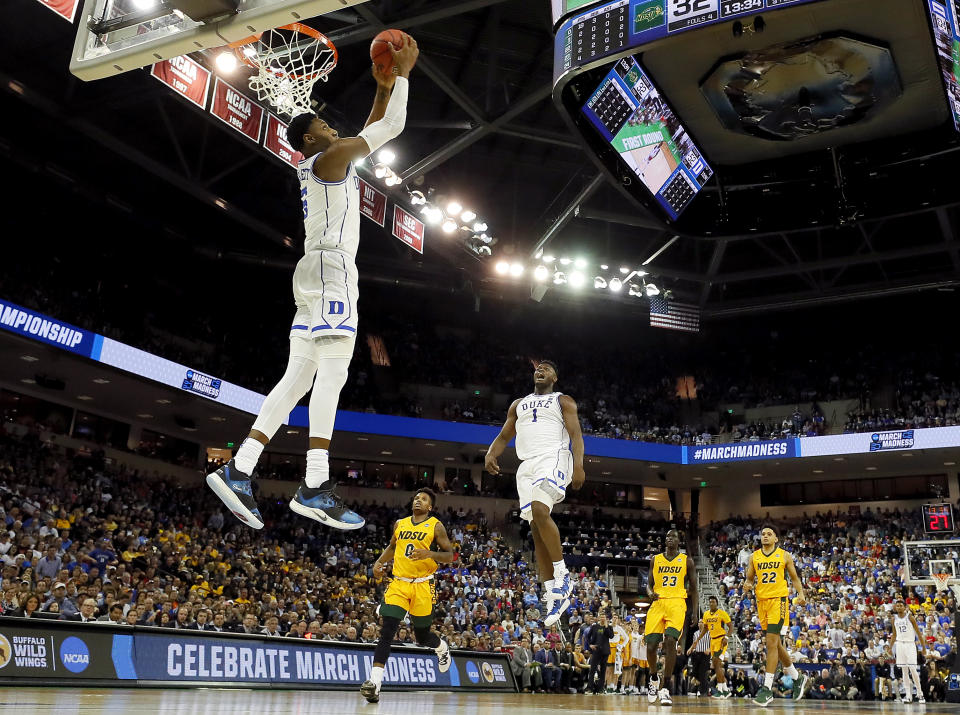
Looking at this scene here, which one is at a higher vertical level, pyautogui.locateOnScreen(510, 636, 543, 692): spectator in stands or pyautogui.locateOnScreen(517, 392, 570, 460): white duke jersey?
pyautogui.locateOnScreen(517, 392, 570, 460): white duke jersey

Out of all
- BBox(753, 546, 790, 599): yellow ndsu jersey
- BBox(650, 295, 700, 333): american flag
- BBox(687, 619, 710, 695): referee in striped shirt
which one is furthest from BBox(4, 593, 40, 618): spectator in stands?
BBox(650, 295, 700, 333): american flag

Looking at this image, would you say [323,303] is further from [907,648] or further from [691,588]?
[907,648]

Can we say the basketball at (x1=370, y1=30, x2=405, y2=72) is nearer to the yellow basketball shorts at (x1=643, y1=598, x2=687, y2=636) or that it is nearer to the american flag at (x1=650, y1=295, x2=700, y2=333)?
the yellow basketball shorts at (x1=643, y1=598, x2=687, y2=636)

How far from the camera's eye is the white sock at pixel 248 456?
14.5 feet

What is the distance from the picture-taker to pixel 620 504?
35.8m

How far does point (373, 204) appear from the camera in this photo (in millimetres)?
18359

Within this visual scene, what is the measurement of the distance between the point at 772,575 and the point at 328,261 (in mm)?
8508

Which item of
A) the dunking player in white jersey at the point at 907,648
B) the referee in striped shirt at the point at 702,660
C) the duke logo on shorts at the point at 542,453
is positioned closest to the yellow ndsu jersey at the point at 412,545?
the duke logo on shorts at the point at 542,453

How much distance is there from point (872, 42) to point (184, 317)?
22.0 metres

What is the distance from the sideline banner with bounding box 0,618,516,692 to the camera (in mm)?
8586

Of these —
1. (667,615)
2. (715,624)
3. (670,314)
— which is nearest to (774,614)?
(667,615)

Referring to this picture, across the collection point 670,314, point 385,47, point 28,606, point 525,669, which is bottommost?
point 525,669

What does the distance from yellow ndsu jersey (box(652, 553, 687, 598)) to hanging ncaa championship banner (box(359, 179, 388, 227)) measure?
31.7ft

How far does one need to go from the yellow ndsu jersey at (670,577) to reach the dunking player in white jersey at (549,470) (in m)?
4.42
